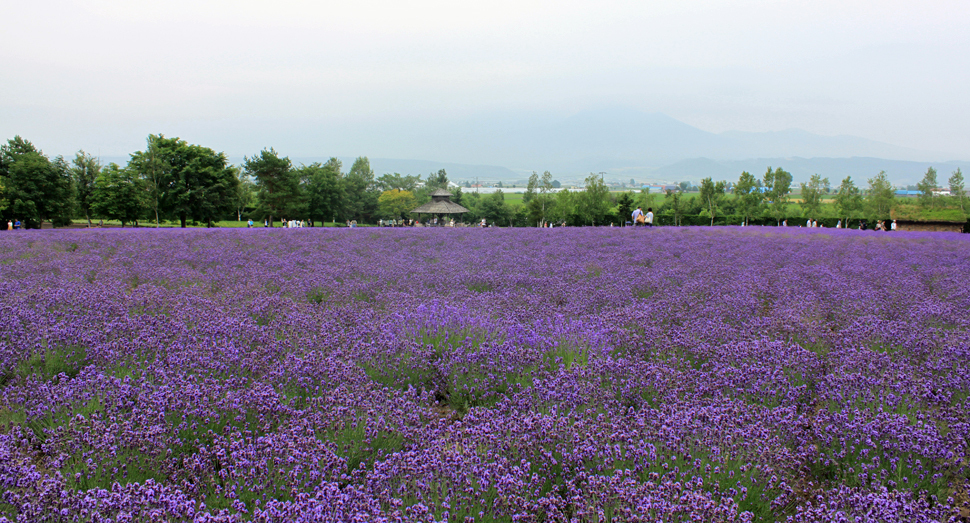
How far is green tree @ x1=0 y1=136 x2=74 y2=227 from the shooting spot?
31.2 metres

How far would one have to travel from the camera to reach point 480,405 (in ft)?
10.9

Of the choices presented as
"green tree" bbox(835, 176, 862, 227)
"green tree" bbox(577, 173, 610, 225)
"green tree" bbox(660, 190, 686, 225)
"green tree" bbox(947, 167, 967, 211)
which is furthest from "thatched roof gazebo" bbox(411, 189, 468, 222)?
"green tree" bbox(947, 167, 967, 211)

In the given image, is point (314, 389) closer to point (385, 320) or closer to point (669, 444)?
point (385, 320)

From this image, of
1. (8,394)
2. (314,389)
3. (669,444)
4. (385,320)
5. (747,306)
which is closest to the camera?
(669,444)

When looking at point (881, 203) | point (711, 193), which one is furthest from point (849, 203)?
point (711, 193)

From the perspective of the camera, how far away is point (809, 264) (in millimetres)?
9227

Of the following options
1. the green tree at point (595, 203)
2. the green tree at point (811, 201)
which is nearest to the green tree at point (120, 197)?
the green tree at point (595, 203)

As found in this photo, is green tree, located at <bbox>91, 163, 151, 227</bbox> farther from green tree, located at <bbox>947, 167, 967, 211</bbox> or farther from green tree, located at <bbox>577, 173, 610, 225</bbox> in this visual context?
green tree, located at <bbox>947, 167, 967, 211</bbox>

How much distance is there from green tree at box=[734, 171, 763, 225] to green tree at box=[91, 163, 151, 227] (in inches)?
2218

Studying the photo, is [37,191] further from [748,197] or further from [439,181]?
[439,181]

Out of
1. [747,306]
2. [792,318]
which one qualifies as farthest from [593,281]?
[792,318]

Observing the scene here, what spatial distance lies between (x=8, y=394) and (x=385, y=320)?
2.51m

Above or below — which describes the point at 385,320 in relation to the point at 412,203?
below

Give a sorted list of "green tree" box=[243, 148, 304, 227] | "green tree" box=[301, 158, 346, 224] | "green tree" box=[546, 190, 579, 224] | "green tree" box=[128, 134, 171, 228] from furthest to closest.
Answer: "green tree" box=[546, 190, 579, 224] < "green tree" box=[301, 158, 346, 224] < "green tree" box=[243, 148, 304, 227] < "green tree" box=[128, 134, 171, 228]
